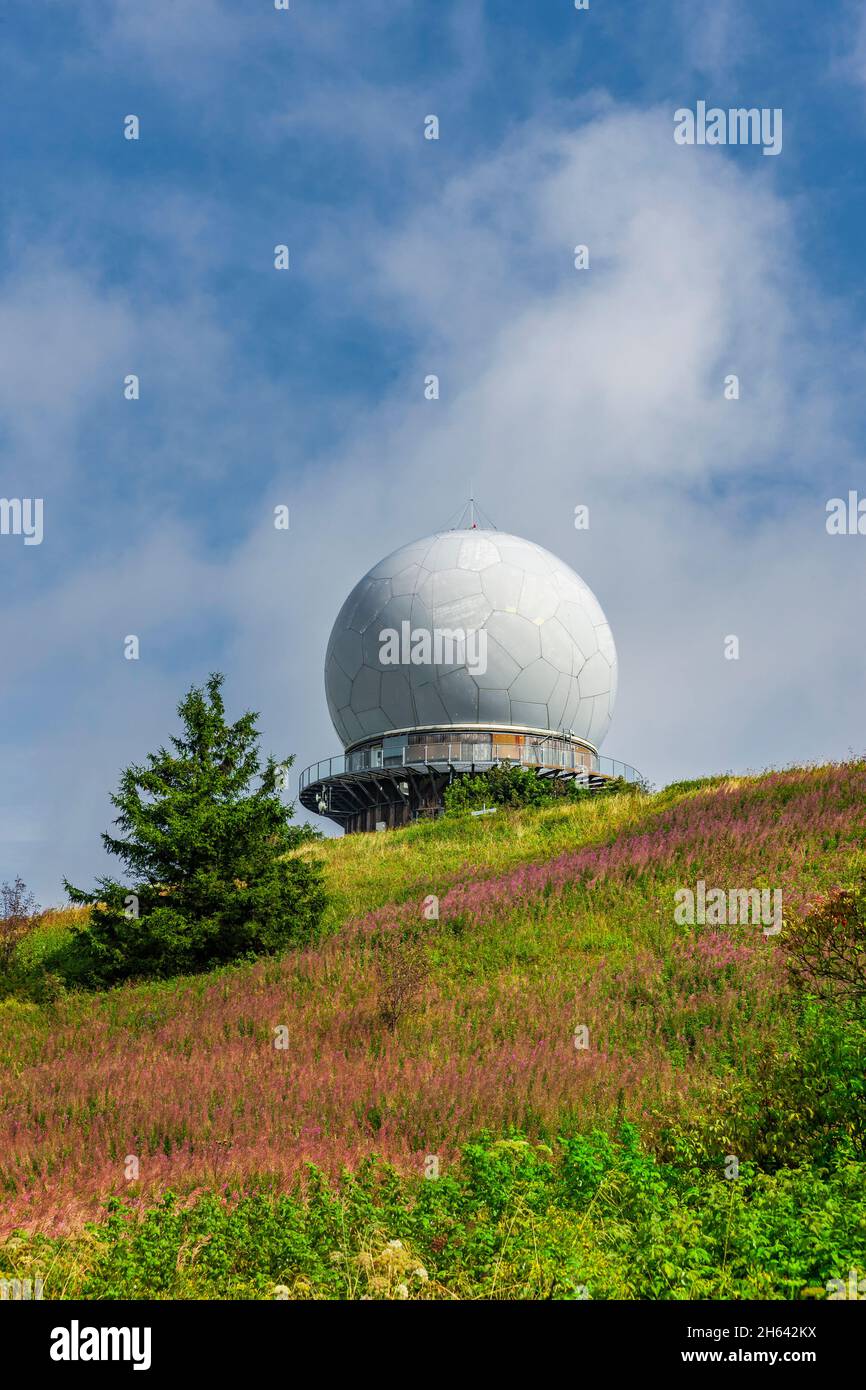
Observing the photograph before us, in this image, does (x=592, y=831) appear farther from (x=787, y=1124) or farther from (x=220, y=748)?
(x=787, y=1124)

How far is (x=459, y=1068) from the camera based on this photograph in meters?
10.2

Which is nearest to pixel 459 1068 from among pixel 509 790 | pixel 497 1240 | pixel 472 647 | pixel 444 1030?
pixel 444 1030

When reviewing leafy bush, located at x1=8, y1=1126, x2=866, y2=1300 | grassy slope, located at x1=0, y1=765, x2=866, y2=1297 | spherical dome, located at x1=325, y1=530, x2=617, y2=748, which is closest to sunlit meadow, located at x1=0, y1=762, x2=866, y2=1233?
grassy slope, located at x1=0, y1=765, x2=866, y2=1297

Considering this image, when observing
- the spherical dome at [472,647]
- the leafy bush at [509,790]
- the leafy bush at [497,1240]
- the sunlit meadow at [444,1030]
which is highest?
the spherical dome at [472,647]

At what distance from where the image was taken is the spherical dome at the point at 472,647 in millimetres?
38688

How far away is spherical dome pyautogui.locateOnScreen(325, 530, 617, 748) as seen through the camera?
127ft

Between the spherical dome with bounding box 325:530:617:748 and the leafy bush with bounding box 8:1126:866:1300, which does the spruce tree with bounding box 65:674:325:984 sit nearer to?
the leafy bush with bounding box 8:1126:866:1300

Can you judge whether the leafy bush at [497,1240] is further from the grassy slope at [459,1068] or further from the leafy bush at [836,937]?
the leafy bush at [836,937]

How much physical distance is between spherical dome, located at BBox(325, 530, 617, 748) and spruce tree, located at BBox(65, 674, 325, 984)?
20.1 m

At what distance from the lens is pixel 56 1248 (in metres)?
5.80

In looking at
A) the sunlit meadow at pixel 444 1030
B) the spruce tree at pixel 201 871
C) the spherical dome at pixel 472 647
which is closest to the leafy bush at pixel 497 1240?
the sunlit meadow at pixel 444 1030

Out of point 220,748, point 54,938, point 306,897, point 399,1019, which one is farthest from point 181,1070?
point 54,938

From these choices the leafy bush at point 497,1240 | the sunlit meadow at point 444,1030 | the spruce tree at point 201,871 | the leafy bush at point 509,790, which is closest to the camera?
the leafy bush at point 497,1240

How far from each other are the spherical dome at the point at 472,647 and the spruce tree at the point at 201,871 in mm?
20120
